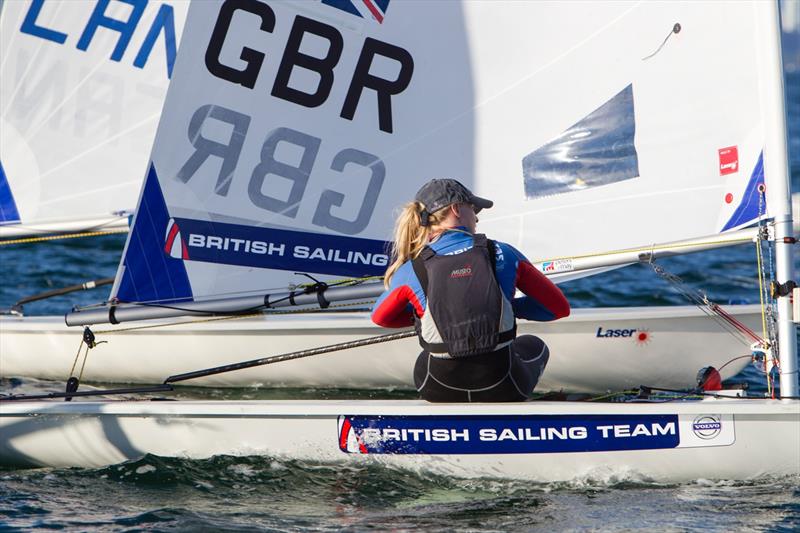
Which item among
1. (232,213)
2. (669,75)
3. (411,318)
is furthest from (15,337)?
(669,75)

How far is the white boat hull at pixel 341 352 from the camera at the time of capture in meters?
5.25

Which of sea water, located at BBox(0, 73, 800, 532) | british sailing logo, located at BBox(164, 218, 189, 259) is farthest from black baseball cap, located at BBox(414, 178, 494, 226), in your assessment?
british sailing logo, located at BBox(164, 218, 189, 259)

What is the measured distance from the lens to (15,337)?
598cm

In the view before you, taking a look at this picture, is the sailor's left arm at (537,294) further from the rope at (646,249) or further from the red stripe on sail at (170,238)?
the red stripe on sail at (170,238)

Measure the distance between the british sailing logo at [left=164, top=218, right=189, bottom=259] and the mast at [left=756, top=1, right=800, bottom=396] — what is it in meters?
2.29

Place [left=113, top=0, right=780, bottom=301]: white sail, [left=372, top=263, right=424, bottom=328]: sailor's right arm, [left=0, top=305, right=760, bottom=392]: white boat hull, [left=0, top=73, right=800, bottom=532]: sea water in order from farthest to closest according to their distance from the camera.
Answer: [left=0, top=305, right=760, bottom=392]: white boat hull < [left=113, top=0, right=780, bottom=301]: white sail < [left=372, top=263, right=424, bottom=328]: sailor's right arm < [left=0, top=73, right=800, bottom=532]: sea water

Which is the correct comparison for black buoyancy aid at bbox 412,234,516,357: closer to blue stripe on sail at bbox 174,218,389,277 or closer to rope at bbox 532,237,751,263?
rope at bbox 532,237,751,263

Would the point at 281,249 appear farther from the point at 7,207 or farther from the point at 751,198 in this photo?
the point at 7,207

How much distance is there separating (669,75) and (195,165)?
1.92 m

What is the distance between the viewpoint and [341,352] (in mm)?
5602

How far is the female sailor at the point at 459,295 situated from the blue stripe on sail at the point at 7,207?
333 cm

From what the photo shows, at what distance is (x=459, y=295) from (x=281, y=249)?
1170 mm

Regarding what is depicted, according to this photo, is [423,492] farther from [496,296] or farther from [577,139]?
[577,139]

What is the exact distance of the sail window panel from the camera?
4.30 meters
